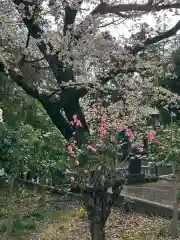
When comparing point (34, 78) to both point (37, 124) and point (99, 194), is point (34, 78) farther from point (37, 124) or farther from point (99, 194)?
point (99, 194)

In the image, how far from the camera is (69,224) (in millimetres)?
7383

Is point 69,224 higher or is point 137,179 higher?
point 137,179

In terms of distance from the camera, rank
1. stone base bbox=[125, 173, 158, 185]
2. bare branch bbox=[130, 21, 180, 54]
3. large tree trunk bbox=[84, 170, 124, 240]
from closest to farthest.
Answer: large tree trunk bbox=[84, 170, 124, 240] < bare branch bbox=[130, 21, 180, 54] < stone base bbox=[125, 173, 158, 185]

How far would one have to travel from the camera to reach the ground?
6.59 m

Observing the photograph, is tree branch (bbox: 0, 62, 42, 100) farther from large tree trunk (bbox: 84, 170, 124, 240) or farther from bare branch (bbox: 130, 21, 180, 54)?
large tree trunk (bbox: 84, 170, 124, 240)

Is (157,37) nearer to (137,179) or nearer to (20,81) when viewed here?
(20,81)

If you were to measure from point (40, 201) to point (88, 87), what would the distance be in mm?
3347

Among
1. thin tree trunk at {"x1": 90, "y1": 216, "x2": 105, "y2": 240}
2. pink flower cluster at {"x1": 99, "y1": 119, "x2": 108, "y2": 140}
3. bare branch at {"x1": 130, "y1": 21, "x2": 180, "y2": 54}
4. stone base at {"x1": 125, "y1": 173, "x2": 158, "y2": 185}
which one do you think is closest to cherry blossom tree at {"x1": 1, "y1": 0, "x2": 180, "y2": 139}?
bare branch at {"x1": 130, "y1": 21, "x2": 180, "y2": 54}

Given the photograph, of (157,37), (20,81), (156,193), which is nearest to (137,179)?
(156,193)

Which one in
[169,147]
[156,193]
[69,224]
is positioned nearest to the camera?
[169,147]

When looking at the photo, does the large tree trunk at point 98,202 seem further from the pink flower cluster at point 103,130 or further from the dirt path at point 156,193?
the dirt path at point 156,193

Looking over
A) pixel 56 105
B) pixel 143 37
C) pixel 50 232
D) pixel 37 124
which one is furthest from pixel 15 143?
pixel 143 37

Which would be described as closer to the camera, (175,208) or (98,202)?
(98,202)

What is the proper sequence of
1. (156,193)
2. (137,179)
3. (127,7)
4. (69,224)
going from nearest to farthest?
(69,224) → (127,7) → (156,193) → (137,179)
